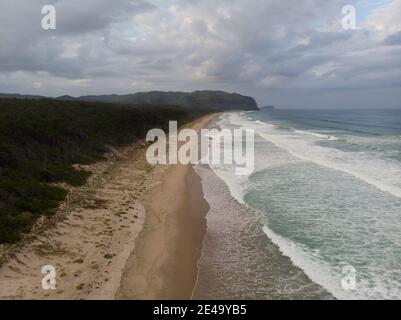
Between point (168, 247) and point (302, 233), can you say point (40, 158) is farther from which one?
point (302, 233)

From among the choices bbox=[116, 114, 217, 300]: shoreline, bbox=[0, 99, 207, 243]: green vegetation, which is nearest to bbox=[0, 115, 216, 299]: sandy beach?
bbox=[116, 114, 217, 300]: shoreline

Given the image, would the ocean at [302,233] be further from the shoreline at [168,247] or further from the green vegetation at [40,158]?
the green vegetation at [40,158]

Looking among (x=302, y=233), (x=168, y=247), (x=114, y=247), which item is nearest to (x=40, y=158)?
(x=114, y=247)

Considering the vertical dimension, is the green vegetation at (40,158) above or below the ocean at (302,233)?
above

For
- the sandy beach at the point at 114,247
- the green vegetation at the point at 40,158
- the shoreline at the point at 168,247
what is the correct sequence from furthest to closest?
the green vegetation at the point at 40,158 → the shoreline at the point at 168,247 → the sandy beach at the point at 114,247

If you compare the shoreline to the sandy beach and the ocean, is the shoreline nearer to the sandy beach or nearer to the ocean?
the sandy beach

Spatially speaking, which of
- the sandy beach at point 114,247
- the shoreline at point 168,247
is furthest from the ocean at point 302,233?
the sandy beach at point 114,247
